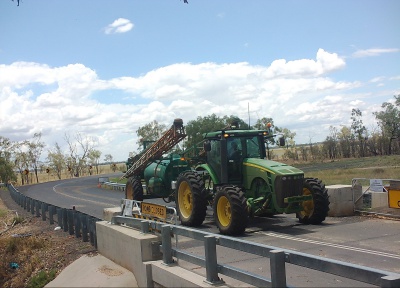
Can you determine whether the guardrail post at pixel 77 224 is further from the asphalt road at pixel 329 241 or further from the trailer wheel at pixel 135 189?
the trailer wheel at pixel 135 189

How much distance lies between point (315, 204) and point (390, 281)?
9013 millimetres

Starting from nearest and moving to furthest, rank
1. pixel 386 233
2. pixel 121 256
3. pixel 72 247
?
pixel 121 256, pixel 386 233, pixel 72 247

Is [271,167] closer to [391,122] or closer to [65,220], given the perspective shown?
[65,220]

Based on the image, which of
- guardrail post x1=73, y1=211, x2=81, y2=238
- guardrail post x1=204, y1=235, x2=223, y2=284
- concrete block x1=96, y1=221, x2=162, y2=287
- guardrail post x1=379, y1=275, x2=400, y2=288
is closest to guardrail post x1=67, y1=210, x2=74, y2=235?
guardrail post x1=73, y1=211, x2=81, y2=238

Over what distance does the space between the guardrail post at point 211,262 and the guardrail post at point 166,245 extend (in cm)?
147

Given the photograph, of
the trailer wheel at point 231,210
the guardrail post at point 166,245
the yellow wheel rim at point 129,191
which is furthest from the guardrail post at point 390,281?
the yellow wheel rim at point 129,191

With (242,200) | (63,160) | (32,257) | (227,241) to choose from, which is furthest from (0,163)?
(227,241)

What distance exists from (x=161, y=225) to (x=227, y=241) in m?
2.01

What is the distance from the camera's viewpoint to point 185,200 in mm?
13789

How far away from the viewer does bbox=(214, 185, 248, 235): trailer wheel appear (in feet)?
35.9

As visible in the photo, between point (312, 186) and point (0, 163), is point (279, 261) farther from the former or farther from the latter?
point (0, 163)

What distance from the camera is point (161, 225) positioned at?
7.23 meters

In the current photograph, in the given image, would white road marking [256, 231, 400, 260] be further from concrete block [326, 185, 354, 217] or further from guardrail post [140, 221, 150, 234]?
guardrail post [140, 221, 150, 234]

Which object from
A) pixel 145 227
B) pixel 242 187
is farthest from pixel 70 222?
pixel 145 227
